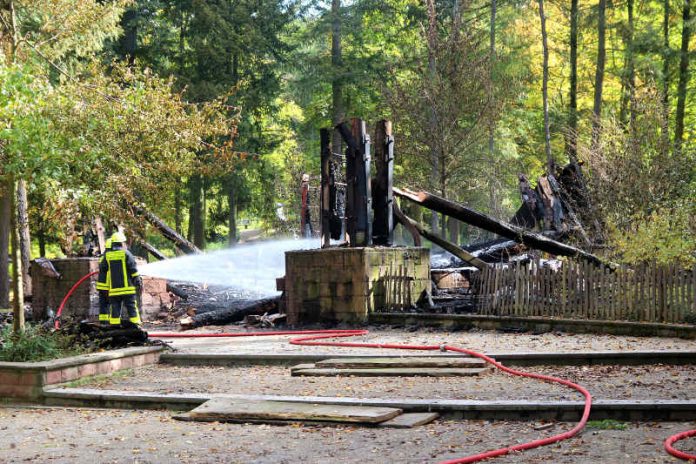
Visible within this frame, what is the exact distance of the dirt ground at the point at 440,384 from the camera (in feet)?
31.2

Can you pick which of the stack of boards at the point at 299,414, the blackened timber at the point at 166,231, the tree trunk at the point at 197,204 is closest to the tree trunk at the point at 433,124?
the blackened timber at the point at 166,231

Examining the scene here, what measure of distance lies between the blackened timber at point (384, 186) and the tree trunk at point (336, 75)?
71.4 feet

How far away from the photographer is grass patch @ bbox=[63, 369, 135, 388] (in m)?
11.1

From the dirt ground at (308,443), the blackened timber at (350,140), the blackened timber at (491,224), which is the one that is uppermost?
the blackened timber at (350,140)

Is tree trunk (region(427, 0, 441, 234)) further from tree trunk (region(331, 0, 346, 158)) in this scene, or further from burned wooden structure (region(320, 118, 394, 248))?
tree trunk (region(331, 0, 346, 158))

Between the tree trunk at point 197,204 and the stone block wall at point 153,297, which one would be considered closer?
the stone block wall at point 153,297

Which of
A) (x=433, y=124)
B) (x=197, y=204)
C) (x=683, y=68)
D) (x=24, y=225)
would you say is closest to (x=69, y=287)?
(x=24, y=225)

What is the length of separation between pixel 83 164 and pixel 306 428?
6.76m

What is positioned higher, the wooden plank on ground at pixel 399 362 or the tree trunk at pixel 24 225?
the tree trunk at pixel 24 225

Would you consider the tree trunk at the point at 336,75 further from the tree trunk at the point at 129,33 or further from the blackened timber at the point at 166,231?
the blackened timber at the point at 166,231

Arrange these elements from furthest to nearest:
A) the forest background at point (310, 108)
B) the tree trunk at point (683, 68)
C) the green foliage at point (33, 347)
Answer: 1. the tree trunk at point (683, 68)
2. the forest background at point (310, 108)
3. the green foliage at point (33, 347)

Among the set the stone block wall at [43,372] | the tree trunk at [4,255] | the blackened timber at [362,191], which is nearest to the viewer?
the stone block wall at [43,372]

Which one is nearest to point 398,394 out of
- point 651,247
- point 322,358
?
point 322,358

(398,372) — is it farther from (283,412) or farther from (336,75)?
(336,75)
